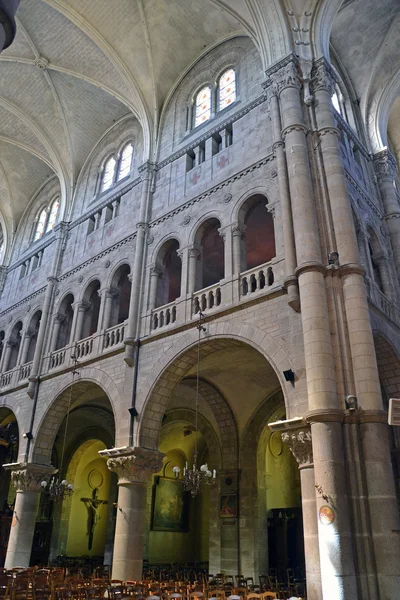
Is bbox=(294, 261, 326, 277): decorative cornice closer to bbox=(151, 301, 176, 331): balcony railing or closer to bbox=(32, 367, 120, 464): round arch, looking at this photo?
bbox=(151, 301, 176, 331): balcony railing

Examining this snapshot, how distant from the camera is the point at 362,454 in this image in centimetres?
877

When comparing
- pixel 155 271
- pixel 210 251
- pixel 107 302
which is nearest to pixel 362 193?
pixel 210 251

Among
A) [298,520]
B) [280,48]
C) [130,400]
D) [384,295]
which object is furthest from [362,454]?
[280,48]

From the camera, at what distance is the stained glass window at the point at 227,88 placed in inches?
686

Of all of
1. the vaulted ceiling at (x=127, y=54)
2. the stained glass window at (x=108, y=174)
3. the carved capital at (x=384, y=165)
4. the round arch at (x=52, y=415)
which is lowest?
the round arch at (x=52, y=415)

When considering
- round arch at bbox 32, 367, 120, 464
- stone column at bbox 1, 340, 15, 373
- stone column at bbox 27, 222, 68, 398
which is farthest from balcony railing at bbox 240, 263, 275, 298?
stone column at bbox 1, 340, 15, 373

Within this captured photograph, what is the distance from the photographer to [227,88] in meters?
17.8

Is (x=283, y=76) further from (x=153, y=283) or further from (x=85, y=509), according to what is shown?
(x=85, y=509)

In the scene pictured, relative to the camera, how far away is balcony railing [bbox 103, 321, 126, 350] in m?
15.3

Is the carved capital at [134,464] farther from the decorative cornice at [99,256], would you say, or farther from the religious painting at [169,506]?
the religious painting at [169,506]

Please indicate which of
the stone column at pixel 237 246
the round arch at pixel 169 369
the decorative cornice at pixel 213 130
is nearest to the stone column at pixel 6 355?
the round arch at pixel 169 369

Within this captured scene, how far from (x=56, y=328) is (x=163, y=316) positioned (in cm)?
652

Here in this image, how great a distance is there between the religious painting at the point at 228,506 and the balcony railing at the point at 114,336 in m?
6.64

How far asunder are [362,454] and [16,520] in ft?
40.8
